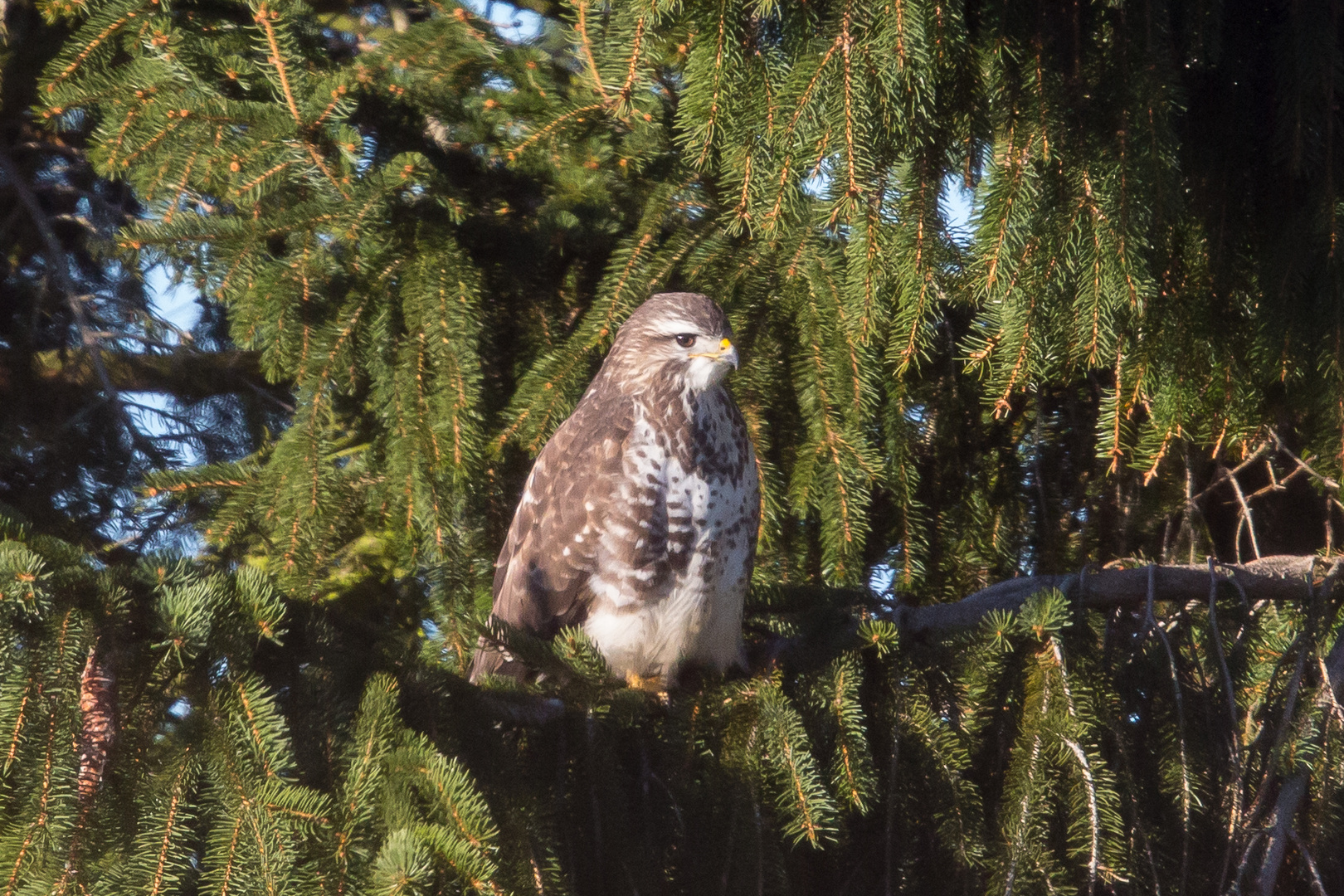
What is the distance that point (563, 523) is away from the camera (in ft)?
10.1

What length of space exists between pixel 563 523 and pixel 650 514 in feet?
0.90

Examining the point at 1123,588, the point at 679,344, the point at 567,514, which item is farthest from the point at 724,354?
the point at 1123,588

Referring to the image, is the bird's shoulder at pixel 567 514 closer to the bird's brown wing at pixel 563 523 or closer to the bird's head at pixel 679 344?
the bird's brown wing at pixel 563 523

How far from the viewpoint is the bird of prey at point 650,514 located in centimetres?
292

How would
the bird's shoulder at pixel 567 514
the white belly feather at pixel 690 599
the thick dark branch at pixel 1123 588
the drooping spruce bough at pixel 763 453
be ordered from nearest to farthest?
the drooping spruce bough at pixel 763 453 → the thick dark branch at pixel 1123 588 → the white belly feather at pixel 690 599 → the bird's shoulder at pixel 567 514

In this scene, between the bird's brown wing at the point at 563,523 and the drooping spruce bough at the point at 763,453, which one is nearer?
the drooping spruce bough at the point at 763,453

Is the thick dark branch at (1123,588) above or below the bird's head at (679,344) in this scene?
below

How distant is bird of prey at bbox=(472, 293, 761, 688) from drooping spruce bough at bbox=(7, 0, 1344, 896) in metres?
0.20

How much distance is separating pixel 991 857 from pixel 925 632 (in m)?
0.48

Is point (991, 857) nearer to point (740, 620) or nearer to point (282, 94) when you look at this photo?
point (740, 620)

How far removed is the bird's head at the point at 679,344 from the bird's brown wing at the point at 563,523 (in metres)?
0.13

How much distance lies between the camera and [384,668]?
175 cm

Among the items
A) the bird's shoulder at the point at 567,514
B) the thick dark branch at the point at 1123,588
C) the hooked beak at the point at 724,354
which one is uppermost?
the hooked beak at the point at 724,354

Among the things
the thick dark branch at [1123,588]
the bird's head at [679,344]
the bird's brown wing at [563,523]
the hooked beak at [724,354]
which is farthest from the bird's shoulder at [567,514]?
the thick dark branch at [1123,588]
